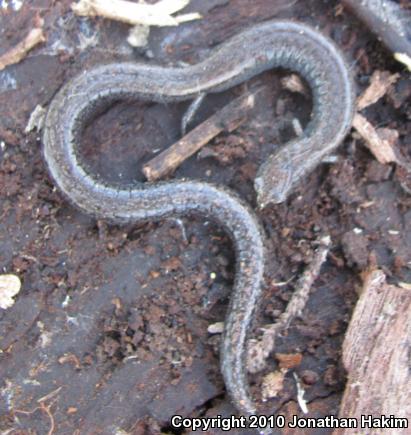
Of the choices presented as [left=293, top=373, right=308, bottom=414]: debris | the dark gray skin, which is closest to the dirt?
[left=293, top=373, right=308, bottom=414]: debris

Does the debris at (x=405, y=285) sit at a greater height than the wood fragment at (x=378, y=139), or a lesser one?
lesser

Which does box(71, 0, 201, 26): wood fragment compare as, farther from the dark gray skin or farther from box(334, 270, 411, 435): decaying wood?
box(334, 270, 411, 435): decaying wood

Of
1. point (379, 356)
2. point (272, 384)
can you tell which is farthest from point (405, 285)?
point (272, 384)

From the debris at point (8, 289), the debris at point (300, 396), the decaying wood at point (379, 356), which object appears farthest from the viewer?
the debris at point (8, 289)

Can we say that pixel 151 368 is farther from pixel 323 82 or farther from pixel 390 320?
pixel 323 82

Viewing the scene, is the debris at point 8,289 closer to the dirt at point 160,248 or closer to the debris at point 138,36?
the dirt at point 160,248

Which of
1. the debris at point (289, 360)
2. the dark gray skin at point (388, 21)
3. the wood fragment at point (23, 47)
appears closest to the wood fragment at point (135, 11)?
the wood fragment at point (23, 47)
